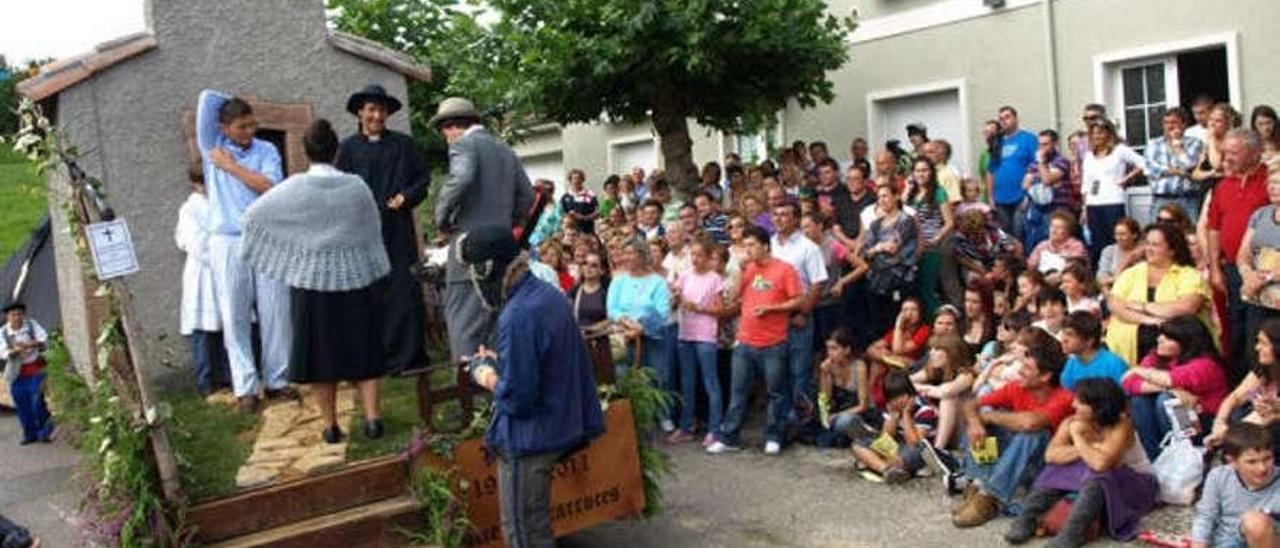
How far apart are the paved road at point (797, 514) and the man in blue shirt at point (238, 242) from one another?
2.05m

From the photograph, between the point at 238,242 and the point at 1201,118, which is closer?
the point at 238,242

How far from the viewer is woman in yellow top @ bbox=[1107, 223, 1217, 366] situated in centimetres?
758

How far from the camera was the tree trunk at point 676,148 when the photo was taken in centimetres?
1297

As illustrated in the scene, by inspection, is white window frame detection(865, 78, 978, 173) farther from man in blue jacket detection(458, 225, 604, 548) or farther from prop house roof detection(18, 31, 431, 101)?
man in blue jacket detection(458, 225, 604, 548)

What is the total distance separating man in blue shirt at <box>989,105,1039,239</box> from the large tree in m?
1.95

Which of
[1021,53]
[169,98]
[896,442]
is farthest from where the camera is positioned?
[1021,53]

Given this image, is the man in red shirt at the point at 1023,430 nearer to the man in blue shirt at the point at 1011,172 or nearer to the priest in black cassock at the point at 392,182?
the priest in black cassock at the point at 392,182

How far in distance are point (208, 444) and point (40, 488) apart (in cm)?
445

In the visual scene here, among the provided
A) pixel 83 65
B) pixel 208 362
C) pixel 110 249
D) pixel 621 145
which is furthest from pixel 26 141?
pixel 621 145

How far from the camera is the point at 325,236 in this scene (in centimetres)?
630

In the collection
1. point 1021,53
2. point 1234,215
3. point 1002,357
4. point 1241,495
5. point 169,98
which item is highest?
point 1021,53

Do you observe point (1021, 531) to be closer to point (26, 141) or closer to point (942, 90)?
point (26, 141)

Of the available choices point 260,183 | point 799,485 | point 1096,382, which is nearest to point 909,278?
point 799,485

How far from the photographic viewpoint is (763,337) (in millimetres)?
9062
